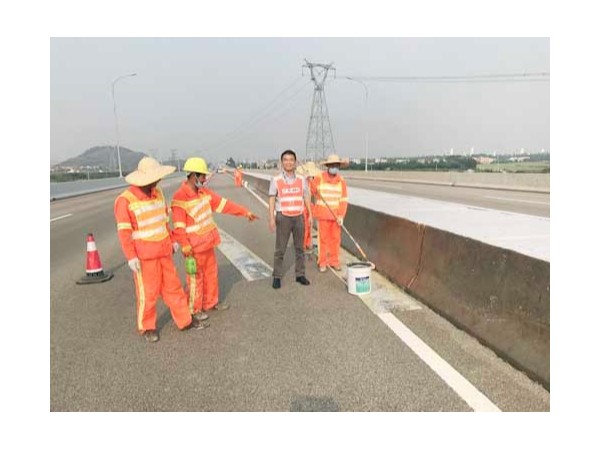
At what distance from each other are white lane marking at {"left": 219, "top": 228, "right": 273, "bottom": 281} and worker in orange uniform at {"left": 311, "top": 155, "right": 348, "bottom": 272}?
0.96 metres

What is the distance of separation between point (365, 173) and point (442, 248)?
47893 mm

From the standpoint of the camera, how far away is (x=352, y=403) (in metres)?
2.86

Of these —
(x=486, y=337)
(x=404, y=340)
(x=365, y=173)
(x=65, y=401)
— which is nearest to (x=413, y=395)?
(x=404, y=340)

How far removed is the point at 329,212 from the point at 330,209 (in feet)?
0.17

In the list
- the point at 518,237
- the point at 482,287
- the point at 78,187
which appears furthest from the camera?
the point at 78,187

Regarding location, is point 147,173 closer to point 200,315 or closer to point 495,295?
point 200,315

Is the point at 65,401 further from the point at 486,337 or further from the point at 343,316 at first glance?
the point at 486,337

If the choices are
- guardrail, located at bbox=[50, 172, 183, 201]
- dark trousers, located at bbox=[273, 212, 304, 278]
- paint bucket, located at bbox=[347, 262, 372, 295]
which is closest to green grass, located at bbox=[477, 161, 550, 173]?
dark trousers, located at bbox=[273, 212, 304, 278]

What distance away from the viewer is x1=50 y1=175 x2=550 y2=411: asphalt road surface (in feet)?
9.52

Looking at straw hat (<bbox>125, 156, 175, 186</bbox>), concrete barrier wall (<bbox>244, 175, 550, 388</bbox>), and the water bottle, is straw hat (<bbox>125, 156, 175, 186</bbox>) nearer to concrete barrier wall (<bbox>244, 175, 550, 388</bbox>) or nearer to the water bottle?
the water bottle

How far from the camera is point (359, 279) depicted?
5.09 meters

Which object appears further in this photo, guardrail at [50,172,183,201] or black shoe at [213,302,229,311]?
guardrail at [50,172,183,201]

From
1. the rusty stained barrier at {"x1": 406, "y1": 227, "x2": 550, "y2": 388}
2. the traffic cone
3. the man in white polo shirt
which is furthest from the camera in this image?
the traffic cone

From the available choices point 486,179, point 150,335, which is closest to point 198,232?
point 150,335
